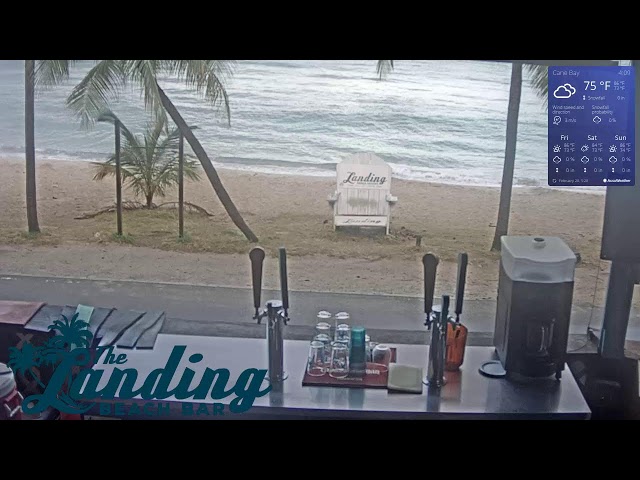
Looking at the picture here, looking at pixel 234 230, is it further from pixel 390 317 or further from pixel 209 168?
pixel 390 317

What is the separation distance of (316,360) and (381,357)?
259 millimetres

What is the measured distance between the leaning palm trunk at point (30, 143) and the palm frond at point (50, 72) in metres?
0.02

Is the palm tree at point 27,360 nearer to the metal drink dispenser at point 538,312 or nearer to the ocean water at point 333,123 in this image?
the ocean water at point 333,123

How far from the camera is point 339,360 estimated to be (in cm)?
279

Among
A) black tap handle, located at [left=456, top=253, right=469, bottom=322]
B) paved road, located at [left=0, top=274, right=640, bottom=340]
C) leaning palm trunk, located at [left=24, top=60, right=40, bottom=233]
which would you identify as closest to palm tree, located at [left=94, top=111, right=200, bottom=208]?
leaning palm trunk, located at [left=24, top=60, right=40, bottom=233]

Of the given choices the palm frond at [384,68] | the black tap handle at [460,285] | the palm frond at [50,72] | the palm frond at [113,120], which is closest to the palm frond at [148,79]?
the palm frond at [113,120]

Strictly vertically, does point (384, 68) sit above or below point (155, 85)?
above

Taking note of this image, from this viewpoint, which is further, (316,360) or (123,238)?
(123,238)

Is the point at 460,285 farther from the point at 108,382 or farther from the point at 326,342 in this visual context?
the point at 108,382

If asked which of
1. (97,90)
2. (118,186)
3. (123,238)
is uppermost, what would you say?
(97,90)

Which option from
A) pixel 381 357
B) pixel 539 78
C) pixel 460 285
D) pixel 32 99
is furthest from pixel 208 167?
pixel 539 78
